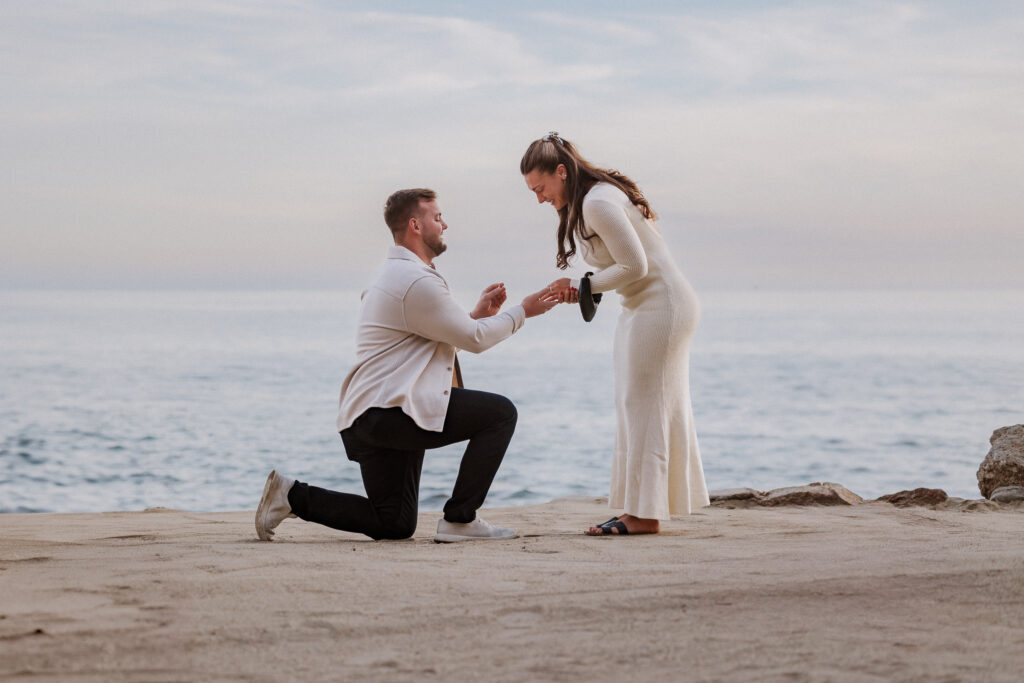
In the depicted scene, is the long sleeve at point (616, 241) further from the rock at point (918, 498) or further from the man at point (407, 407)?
the rock at point (918, 498)

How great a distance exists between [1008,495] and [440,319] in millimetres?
3913

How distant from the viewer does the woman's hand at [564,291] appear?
16.2 feet

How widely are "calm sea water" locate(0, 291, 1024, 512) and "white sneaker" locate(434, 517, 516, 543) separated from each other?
117 centimetres

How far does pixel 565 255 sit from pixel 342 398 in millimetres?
A: 1296

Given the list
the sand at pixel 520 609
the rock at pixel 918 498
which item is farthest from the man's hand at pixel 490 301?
the rock at pixel 918 498

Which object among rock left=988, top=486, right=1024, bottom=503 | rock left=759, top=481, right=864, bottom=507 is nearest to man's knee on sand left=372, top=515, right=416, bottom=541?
rock left=759, top=481, right=864, bottom=507

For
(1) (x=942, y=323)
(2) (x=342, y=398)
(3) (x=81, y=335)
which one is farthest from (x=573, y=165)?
(1) (x=942, y=323)

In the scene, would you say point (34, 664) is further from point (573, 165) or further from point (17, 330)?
point (17, 330)

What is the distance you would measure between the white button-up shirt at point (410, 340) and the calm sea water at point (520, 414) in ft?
2.37

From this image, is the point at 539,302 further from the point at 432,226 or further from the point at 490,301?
the point at 432,226

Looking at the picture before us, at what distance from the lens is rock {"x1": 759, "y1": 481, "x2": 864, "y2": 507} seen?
607 centimetres

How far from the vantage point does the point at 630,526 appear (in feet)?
16.0

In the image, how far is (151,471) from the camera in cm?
1479

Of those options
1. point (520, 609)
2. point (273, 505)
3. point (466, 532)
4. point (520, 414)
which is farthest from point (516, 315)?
point (520, 414)
